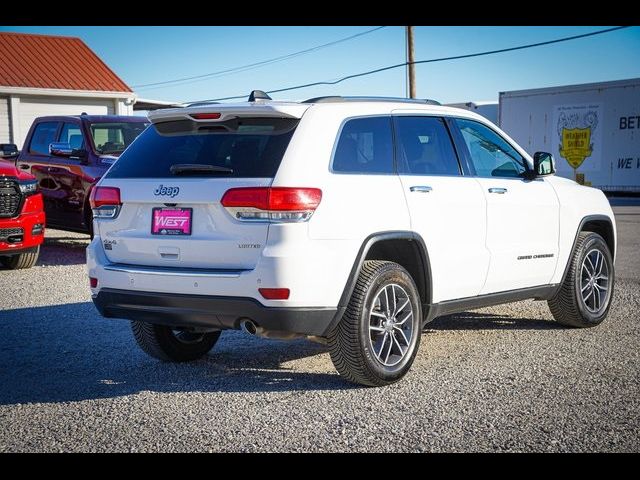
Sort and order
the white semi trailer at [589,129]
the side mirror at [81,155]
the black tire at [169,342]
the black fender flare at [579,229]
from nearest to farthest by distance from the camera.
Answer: the black tire at [169,342]
the black fender flare at [579,229]
the side mirror at [81,155]
the white semi trailer at [589,129]

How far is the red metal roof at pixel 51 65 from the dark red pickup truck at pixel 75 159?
592 inches

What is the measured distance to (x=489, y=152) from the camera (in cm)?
695

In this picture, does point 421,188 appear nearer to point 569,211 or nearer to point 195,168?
point 195,168

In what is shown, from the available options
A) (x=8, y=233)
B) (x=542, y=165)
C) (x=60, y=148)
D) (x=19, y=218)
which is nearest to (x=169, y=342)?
(x=542, y=165)

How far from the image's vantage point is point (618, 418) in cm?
492

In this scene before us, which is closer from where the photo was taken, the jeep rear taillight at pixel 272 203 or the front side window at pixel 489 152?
the jeep rear taillight at pixel 272 203

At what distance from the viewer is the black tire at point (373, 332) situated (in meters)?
5.36

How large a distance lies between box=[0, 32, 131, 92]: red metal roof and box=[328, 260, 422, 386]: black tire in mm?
25036

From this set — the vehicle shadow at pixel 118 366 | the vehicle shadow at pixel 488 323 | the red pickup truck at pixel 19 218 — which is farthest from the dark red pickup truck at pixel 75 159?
the vehicle shadow at pixel 488 323

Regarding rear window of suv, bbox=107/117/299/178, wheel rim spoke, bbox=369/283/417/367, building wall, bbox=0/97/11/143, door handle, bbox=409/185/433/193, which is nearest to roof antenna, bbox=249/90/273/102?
rear window of suv, bbox=107/117/299/178

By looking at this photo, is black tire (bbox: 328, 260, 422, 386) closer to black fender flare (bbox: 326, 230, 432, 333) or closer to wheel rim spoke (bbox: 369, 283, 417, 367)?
wheel rim spoke (bbox: 369, 283, 417, 367)

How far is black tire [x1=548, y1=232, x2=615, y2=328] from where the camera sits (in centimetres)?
745

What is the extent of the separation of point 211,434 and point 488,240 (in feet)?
9.19

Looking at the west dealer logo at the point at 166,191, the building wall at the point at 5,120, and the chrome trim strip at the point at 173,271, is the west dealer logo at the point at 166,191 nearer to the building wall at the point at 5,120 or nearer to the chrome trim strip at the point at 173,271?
the chrome trim strip at the point at 173,271
